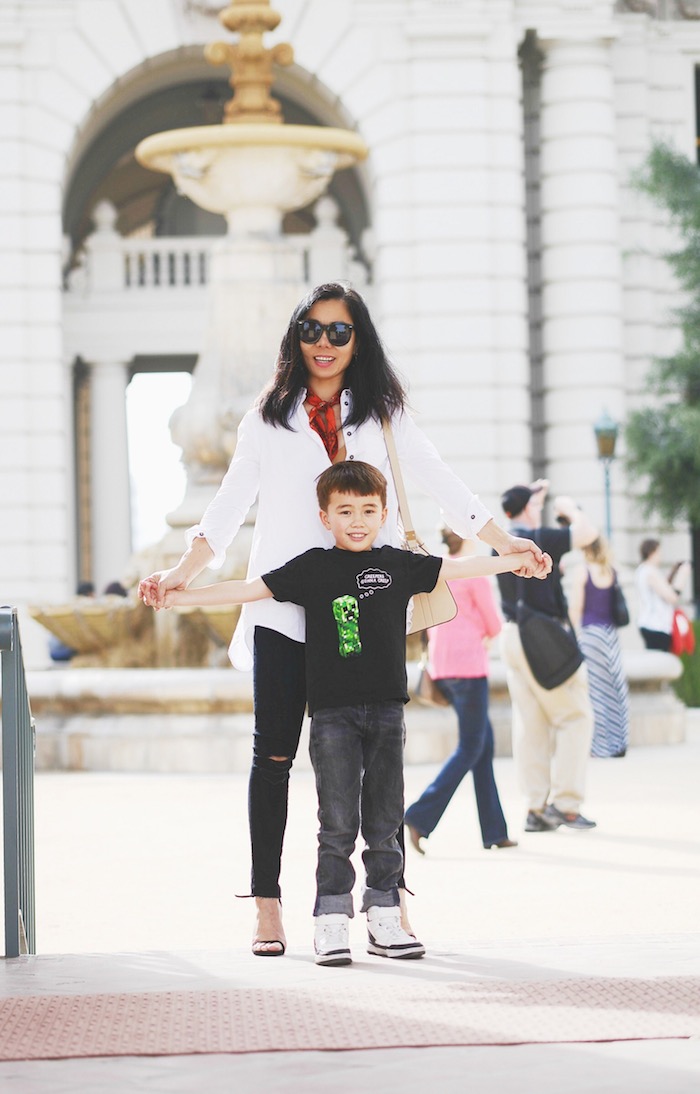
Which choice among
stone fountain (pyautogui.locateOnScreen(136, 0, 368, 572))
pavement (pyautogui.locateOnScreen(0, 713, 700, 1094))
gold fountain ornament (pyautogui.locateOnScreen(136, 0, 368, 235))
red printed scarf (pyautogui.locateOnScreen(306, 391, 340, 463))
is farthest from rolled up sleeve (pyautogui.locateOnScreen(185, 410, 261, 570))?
gold fountain ornament (pyautogui.locateOnScreen(136, 0, 368, 235))

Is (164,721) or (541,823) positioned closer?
(541,823)

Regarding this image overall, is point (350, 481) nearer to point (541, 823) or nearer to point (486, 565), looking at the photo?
point (486, 565)

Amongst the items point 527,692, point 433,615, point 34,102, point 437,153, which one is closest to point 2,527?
point 34,102

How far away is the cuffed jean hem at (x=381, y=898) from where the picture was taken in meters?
6.21

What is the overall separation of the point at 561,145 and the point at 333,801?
23.3 meters

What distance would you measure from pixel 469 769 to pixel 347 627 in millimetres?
3956

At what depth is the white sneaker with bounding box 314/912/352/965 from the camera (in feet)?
19.7

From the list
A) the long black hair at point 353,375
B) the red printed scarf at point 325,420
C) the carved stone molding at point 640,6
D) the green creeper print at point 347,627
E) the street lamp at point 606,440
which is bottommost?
the green creeper print at point 347,627

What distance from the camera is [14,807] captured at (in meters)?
6.37

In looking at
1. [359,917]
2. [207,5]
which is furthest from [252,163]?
[207,5]

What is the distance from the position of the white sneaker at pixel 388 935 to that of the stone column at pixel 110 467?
76.7 ft

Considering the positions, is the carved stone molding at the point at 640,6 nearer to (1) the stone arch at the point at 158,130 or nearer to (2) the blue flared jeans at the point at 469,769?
(1) the stone arch at the point at 158,130

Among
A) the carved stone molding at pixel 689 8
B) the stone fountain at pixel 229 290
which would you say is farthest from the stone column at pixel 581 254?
the stone fountain at pixel 229 290

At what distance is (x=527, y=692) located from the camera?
10.7 metres
